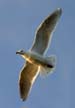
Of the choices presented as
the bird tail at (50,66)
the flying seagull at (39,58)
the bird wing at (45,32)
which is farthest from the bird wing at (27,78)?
the bird tail at (50,66)

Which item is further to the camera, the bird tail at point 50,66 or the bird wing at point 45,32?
the bird wing at point 45,32

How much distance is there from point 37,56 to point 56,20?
1308 mm

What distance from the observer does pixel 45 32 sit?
18469 millimetres

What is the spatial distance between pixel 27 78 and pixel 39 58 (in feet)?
4.82

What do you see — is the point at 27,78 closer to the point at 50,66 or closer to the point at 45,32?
the point at 50,66

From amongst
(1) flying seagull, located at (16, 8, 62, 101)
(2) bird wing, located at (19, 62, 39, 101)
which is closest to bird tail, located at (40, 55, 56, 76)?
(1) flying seagull, located at (16, 8, 62, 101)

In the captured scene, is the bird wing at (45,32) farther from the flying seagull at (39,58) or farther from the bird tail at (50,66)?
the bird tail at (50,66)

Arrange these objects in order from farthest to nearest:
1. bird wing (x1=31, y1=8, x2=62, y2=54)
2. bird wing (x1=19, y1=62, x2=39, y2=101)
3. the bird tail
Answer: bird wing (x1=19, y1=62, x2=39, y2=101) < bird wing (x1=31, y1=8, x2=62, y2=54) < the bird tail

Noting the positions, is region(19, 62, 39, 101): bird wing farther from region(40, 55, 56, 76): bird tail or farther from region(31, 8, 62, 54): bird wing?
region(40, 55, 56, 76): bird tail

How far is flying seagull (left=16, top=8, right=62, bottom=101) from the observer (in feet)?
58.4

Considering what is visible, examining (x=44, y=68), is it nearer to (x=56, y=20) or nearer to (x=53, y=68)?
(x=53, y=68)

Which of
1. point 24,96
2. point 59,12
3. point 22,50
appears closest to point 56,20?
point 59,12

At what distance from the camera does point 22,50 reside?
708 inches

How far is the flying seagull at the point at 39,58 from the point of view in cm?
1780
